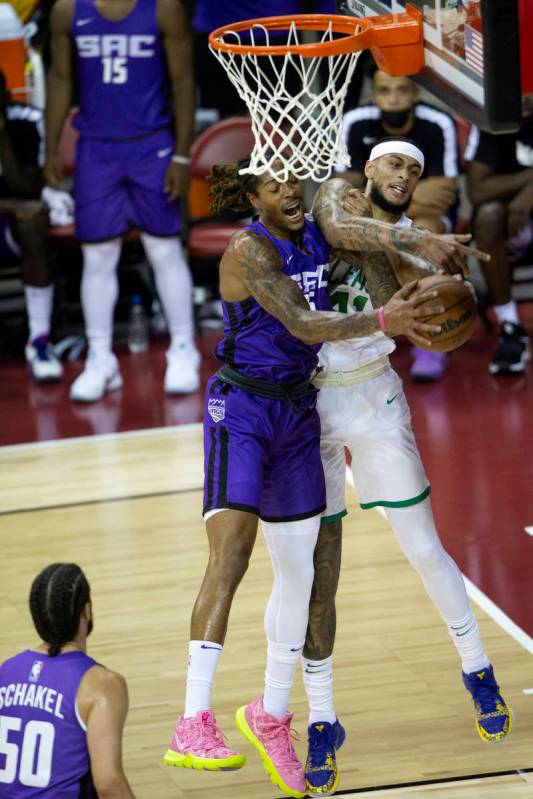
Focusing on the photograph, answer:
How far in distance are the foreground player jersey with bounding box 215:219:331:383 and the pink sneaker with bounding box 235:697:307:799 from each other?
1076 mm

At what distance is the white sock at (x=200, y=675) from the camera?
424 cm

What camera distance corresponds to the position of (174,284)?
8.98m

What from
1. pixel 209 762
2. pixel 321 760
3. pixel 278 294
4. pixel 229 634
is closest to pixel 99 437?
pixel 229 634

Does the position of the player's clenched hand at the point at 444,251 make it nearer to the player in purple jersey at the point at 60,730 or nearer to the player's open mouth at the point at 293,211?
the player's open mouth at the point at 293,211

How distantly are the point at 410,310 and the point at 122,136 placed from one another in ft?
16.2

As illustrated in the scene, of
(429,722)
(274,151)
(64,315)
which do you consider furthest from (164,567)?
(64,315)

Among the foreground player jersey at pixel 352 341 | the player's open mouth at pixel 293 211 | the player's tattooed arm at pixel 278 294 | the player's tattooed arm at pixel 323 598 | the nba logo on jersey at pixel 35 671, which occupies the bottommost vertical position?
the player's tattooed arm at pixel 323 598

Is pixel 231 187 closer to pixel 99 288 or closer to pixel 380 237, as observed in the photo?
pixel 380 237

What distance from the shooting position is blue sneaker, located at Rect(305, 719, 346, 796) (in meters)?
4.46

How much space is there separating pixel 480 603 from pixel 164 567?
4.72 feet

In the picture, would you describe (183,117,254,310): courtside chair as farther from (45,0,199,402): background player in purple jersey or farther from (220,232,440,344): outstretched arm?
(220,232,440,344): outstretched arm

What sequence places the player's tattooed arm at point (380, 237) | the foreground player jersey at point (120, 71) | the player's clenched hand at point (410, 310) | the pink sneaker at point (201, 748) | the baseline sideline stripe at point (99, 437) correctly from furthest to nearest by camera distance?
the foreground player jersey at point (120, 71)
the baseline sideline stripe at point (99, 437)
the player's tattooed arm at point (380, 237)
the pink sneaker at point (201, 748)
the player's clenched hand at point (410, 310)

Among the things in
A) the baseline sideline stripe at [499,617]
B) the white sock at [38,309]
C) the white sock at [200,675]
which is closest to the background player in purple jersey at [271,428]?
the white sock at [200,675]

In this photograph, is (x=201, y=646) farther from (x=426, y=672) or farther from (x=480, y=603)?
(x=480, y=603)
